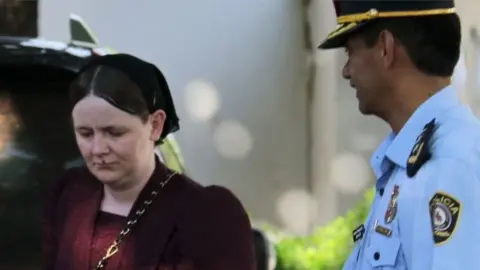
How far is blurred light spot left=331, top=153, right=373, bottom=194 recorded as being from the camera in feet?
20.9

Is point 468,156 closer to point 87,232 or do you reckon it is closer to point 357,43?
point 357,43

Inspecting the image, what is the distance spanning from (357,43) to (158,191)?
2.19 ft

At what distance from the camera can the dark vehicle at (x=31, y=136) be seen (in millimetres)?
2820

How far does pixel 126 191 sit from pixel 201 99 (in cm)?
488

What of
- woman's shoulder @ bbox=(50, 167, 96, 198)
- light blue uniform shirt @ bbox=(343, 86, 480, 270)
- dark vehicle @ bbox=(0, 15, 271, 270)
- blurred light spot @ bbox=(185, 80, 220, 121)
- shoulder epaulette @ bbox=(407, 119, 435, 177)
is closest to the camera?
A: light blue uniform shirt @ bbox=(343, 86, 480, 270)

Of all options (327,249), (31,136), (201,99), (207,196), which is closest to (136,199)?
(207,196)

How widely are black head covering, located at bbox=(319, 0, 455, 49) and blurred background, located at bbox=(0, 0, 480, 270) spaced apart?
15.0 ft

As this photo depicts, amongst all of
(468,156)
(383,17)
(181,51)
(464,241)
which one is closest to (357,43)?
(383,17)

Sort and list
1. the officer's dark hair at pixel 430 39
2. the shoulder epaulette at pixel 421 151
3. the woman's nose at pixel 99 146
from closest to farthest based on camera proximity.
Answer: the shoulder epaulette at pixel 421 151 < the officer's dark hair at pixel 430 39 < the woman's nose at pixel 99 146

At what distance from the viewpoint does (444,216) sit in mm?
1753

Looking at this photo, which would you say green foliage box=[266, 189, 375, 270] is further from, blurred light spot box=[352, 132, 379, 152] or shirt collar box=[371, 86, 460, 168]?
shirt collar box=[371, 86, 460, 168]

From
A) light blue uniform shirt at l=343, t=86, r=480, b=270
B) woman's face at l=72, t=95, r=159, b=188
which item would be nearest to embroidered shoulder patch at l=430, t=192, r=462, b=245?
light blue uniform shirt at l=343, t=86, r=480, b=270

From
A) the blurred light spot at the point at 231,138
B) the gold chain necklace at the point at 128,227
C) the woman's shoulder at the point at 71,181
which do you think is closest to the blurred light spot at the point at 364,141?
the blurred light spot at the point at 231,138

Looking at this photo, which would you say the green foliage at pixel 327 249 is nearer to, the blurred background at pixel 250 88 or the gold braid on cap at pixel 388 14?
the blurred background at pixel 250 88
